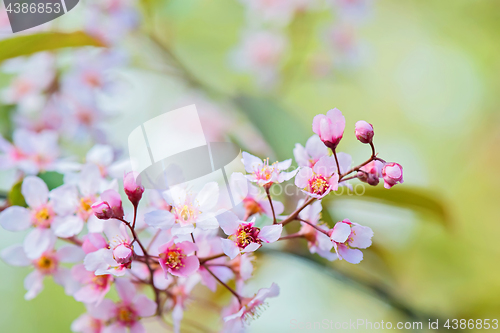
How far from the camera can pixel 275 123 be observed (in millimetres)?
1169

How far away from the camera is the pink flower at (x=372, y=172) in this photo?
1.87 feet

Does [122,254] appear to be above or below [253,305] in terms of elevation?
above

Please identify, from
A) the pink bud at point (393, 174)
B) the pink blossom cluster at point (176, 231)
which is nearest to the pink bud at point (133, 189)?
the pink blossom cluster at point (176, 231)

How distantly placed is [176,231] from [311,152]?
0.24 metres

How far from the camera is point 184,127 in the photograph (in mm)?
1044

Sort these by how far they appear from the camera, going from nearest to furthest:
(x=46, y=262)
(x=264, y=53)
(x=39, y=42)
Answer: (x=46, y=262), (x=39, y=42), (x=264, y=53)

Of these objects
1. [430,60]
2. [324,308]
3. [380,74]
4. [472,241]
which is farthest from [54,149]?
[430,60]

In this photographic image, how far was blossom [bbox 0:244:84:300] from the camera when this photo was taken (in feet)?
2.32

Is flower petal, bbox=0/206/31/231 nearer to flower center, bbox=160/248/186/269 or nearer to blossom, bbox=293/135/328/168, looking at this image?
flower center, bbox=160/248/186/269

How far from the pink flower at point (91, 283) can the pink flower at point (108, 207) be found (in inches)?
6.0

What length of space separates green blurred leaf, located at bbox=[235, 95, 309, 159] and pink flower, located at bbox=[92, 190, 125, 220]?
54cm

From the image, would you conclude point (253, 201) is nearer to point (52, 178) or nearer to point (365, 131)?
point (365, 131)

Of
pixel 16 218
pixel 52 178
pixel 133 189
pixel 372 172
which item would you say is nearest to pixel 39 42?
pixel 52 178

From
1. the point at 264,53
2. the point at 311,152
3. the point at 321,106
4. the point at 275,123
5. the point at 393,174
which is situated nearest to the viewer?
the point at 393,174
